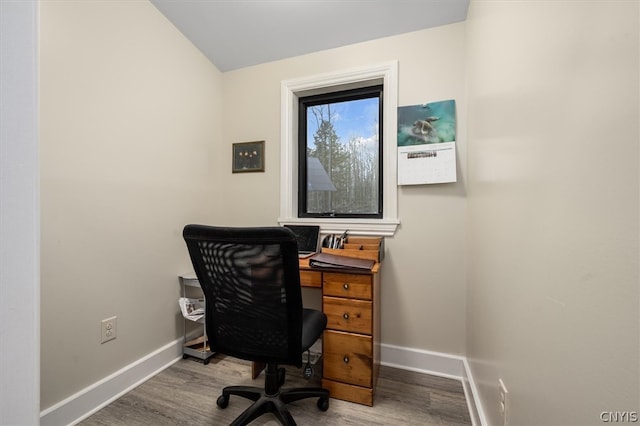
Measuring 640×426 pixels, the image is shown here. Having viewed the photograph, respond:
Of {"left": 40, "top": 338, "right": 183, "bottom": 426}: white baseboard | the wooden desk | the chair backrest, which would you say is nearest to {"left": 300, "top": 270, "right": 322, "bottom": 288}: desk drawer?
the wooden desk

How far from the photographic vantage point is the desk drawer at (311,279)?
5.08 ft

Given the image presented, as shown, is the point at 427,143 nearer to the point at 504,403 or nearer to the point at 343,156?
the point at 343,156

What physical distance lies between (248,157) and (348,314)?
1510mm

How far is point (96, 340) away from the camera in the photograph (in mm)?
1424

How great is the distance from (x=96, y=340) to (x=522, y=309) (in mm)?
1988

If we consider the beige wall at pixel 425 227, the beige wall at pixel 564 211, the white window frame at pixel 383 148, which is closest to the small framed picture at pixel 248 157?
the white window frame at pixel 383 148

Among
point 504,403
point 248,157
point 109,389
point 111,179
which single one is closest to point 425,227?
point 504,403

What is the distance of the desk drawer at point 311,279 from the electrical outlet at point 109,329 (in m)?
1.11

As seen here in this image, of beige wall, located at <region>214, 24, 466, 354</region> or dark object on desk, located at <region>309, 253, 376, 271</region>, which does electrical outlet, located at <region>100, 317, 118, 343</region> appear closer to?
dark object on desk, located at <region>309, 253, 376, 271</region>

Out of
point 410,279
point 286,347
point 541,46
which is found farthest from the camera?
point 410,279

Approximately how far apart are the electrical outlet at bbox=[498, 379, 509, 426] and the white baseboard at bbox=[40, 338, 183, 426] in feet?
6.31

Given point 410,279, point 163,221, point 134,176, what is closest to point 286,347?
point 410,279

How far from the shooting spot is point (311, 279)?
1564mm

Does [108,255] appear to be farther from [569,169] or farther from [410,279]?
[569,169]
